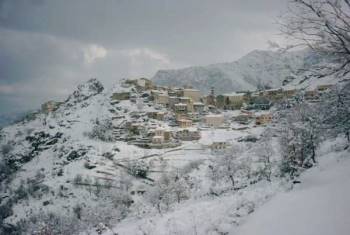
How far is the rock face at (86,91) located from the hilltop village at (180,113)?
34.2m

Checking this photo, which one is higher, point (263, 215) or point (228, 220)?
point (263, 215)

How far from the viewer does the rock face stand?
516 ft

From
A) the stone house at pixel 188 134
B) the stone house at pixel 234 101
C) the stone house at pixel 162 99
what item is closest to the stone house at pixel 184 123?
the stone house at pixel 188 134

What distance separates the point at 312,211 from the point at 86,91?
16062 cm

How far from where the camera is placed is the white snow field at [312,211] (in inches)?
229

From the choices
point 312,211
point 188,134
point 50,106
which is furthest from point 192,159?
point 50,106

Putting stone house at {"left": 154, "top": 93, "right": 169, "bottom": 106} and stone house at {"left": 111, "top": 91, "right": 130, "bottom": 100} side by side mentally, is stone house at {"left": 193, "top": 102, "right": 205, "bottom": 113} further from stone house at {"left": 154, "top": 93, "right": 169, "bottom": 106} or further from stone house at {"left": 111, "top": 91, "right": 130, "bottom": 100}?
stone house at {"left": 111, "top": 91, "right": 130, "bottom": 100}

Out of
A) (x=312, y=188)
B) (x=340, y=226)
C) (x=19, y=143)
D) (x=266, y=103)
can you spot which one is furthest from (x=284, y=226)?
(x=19, y=143)

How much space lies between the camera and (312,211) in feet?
21.3

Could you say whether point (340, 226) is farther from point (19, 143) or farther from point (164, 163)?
point (19, 143)

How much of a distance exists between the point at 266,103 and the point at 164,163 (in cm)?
5195

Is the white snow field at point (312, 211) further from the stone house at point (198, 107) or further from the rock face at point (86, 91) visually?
the rock face at point (86, 91)

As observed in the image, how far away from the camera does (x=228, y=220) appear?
1136cm

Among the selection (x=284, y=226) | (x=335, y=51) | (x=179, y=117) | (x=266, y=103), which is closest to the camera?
(x=284, y=226)
